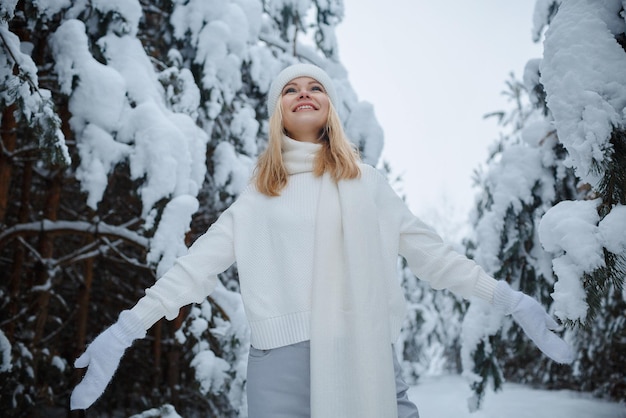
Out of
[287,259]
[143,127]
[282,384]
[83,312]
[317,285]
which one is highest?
[143,127]

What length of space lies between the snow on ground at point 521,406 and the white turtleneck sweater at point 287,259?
341cm

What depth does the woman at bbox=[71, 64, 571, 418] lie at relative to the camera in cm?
174

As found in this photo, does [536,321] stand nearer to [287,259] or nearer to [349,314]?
[349,314]

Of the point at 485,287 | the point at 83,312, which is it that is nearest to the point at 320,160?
the point at 485,287

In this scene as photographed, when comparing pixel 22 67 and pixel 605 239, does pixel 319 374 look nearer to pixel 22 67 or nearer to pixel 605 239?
pixel 605 239

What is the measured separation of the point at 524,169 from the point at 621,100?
7.96ft

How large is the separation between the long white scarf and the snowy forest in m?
0.65

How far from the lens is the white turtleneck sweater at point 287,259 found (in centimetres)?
185

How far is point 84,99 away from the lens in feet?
10.6

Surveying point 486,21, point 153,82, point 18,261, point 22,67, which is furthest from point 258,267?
point 486,21

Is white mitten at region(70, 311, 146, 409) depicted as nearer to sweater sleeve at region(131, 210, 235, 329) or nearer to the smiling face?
sweater sleeve at region(131, 210, 235, 329)

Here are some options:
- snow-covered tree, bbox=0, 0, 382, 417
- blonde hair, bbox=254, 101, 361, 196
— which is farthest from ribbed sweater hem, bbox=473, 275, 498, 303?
snow-covered tree, bbox=0, 0, 382, 417

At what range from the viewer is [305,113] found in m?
2.22

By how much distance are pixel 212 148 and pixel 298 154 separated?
3334 millimetres
